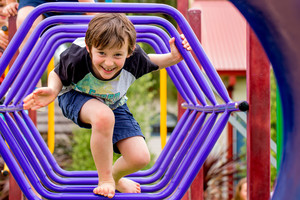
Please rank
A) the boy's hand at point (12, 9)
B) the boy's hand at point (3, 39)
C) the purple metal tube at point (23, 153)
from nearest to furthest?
the purple metal tube at point (23, 153)
the boy's hand at point (12, 9)
the boy's hand at point (3, 39)

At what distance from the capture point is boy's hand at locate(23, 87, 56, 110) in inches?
44.4

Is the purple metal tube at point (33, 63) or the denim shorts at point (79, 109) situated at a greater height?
the purple metal tube at point (33, 63)

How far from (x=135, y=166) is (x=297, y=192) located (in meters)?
1.06

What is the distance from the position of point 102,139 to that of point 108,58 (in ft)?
0.84

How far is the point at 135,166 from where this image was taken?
4.98 ft

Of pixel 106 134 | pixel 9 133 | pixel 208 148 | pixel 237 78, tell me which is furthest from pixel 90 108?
pixel 237 78

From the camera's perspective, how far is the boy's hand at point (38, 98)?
1129 mm

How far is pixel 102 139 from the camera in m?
1.32

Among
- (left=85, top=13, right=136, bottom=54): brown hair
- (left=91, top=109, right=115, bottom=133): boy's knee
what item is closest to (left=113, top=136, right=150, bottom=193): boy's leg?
(left=91, top=109, right=115, bottom=133): boy's knee

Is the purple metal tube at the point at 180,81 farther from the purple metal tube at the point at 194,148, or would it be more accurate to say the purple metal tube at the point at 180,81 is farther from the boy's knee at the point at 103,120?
the boy's knee at the point at 103,120

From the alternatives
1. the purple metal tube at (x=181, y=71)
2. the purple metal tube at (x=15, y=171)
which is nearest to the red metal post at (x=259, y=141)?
the purple metal tube at (x=181, y=71)

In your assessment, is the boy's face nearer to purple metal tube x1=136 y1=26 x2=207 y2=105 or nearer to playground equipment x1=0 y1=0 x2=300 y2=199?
playground equipment x1=0 y1=0 x2=300 y2=199

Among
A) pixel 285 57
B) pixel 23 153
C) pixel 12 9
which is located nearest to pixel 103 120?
pixel 23 153

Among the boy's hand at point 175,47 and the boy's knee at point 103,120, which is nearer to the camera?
the boy's knee at point 103,120
